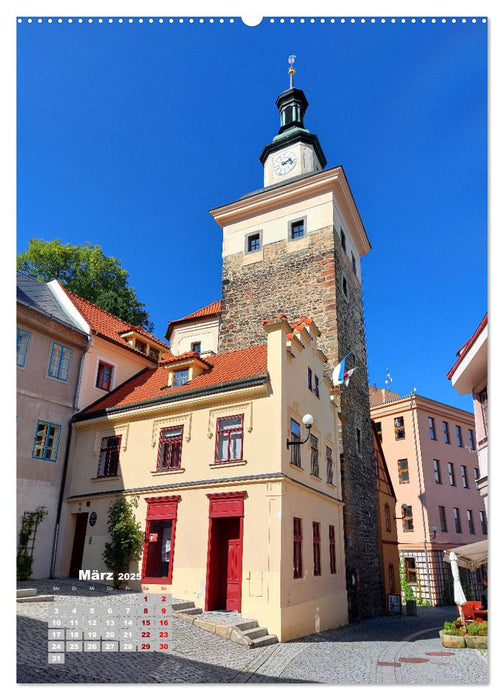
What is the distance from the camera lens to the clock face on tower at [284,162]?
22047 mm

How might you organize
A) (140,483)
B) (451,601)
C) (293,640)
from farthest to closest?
(451,601) → (140,483) → (293,640)

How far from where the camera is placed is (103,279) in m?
19.2

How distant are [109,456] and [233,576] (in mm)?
4571

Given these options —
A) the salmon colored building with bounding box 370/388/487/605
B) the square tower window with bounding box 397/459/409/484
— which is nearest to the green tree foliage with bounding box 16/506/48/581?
the salmon colored building with bounding box 370/388/487/605

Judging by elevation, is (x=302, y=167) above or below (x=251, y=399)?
above

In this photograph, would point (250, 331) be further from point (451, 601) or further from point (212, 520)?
point (451, 601)

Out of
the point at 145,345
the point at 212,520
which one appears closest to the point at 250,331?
the point at 145,345

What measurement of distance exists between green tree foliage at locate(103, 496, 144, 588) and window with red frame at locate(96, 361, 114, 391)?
4.12 m

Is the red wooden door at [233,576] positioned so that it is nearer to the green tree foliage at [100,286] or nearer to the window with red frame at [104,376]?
the window with red frame at [104,376]

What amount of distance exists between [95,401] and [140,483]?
3457 mm

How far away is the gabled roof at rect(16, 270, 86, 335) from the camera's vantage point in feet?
42.4

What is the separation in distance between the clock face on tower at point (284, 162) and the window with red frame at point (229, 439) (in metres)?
14.0

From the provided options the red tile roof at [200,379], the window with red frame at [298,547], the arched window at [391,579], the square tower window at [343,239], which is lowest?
the arched window at [391,579]

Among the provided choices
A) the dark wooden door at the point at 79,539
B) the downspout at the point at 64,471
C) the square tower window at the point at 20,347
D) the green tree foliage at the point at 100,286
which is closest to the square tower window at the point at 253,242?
the green tree foliage at the point at 100,286
